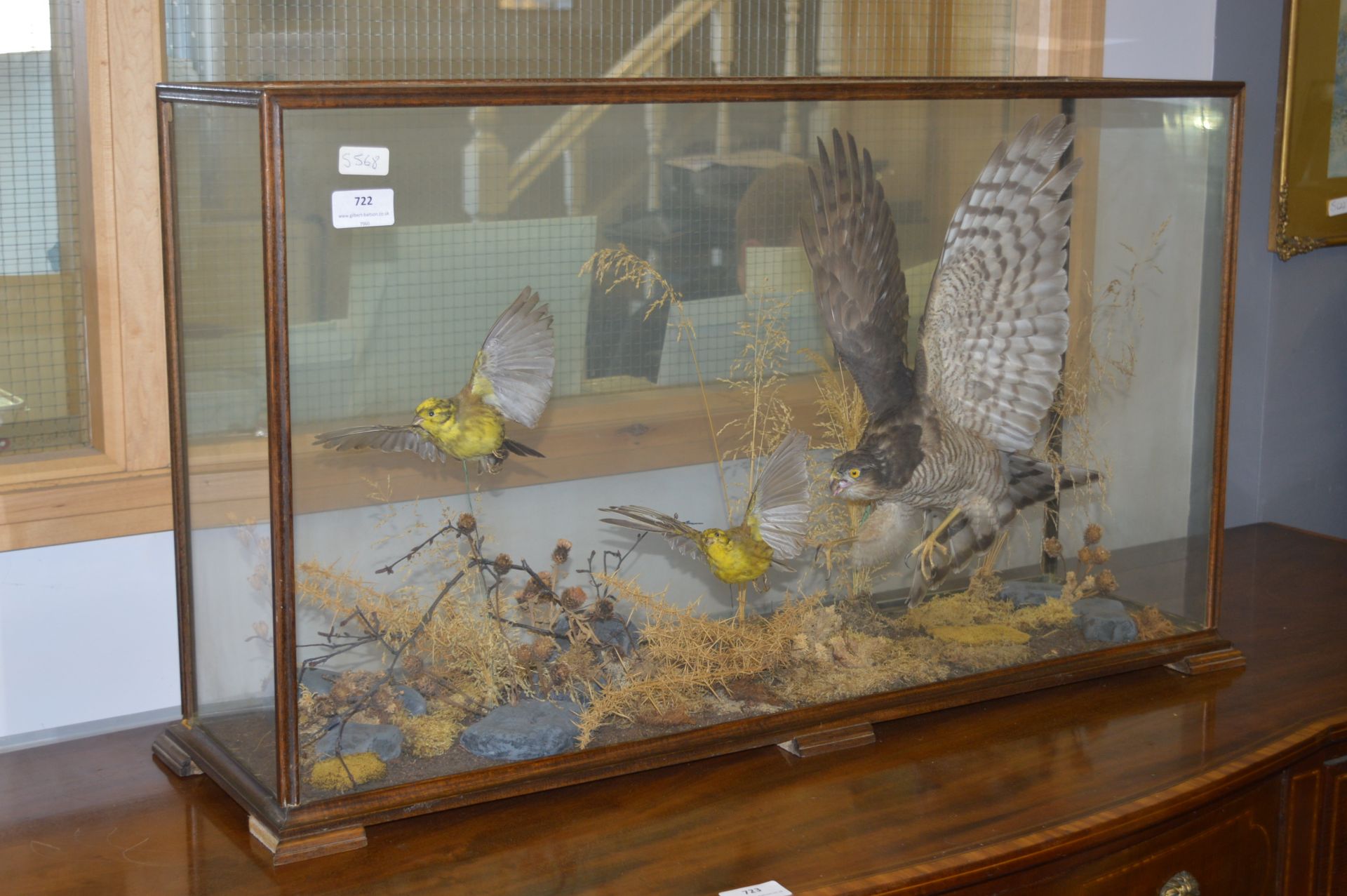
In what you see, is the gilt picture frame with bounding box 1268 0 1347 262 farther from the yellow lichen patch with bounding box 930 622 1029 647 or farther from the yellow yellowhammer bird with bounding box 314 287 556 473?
the yellow yellowhammer bird with bounding box 314 287 556 473

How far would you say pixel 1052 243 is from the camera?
132 cm

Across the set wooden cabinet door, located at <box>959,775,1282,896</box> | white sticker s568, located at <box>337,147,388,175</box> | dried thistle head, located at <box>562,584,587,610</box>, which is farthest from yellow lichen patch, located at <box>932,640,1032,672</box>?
white sticker s568, located at <box>337,147,388,175</box>

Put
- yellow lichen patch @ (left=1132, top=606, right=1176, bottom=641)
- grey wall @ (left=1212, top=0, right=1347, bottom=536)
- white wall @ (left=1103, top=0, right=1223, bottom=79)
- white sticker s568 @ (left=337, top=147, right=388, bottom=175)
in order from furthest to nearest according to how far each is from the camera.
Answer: grey wall @ (left=1212, top=0, right=1347, bottom=536) → white wall @ (left=1103, top=0, right=1223, bottom=79) → yellow lichen patch @ (left=1132, top=606, right=1176, bottom=641) → white sticker s568 @ (left=337, top=147, right=388, bottom=175)

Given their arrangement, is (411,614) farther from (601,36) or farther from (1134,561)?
(1134,561)

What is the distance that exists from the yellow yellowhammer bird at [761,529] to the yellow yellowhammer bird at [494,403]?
0.52 feet

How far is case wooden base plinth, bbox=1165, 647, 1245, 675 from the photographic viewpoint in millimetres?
1494

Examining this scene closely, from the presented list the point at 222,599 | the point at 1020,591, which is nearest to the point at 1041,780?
the point at 1020,591

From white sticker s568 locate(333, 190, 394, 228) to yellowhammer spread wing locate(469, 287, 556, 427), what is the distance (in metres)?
0.14

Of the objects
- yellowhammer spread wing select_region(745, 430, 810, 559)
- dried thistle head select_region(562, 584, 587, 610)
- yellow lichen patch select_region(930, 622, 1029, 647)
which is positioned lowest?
yellow lichen patch select_region(930, 622, 1029, 647)

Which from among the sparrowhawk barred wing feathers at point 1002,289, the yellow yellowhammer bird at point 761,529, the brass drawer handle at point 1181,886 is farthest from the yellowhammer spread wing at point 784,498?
the brass drawer handle at point 1181,886

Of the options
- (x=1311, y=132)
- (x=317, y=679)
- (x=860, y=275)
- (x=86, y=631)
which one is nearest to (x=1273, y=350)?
(x=1311, y=132)

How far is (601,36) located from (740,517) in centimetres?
56

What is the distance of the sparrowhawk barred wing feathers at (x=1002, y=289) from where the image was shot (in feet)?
4.24

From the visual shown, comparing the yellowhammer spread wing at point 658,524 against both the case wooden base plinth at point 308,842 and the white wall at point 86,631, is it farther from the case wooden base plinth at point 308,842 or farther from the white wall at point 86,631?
the white wall at point 86,631
